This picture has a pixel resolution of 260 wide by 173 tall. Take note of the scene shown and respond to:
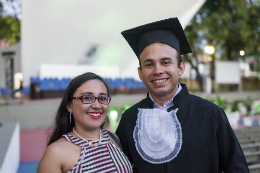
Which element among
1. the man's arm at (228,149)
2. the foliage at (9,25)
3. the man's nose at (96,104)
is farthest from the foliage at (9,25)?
the man's arm at (228,149)

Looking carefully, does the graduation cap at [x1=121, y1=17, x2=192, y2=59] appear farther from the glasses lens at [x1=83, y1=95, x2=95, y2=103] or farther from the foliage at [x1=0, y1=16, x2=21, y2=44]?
the foliage at [x1=0, y1=16, x2=21, y2=44]

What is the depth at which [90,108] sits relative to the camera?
1503 millimetres

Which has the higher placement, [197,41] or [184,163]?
[197,41]

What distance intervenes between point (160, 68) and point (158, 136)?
0.44m

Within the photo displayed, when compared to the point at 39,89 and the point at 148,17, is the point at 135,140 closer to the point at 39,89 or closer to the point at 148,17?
the point at 39,89

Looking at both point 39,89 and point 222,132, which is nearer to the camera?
point 222,132

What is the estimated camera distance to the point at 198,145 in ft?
4.78

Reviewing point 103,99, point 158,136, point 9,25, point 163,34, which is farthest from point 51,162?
point 9,25

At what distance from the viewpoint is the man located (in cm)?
144

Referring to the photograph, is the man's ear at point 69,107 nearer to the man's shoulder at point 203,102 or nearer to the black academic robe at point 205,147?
the black academic robe at point 205,147

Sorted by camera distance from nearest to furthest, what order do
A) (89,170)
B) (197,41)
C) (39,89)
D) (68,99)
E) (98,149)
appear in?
(89,170)
(98,149)
(68,99)
(39,89)
(197,41)

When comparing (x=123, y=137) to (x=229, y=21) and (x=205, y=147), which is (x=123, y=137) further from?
(x=229, y=21)

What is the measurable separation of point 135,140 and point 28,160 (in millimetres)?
4050

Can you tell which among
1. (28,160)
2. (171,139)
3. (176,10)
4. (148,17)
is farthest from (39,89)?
(171,139)
